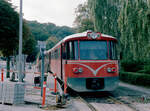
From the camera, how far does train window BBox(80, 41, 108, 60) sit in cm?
1106

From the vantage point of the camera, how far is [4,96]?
917cm

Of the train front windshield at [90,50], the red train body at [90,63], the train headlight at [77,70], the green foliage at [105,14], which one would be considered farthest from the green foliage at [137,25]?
the green foliage at [105,14]

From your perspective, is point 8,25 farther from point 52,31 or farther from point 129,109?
point 52,31

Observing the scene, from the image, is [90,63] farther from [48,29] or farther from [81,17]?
[48,29]

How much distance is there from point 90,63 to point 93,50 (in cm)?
73

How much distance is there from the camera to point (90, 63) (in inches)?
430

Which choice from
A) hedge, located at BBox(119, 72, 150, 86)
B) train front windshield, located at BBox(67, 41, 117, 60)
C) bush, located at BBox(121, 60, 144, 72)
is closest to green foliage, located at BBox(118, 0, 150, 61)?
hedge, located at BBox(119, 72, 150, 86)

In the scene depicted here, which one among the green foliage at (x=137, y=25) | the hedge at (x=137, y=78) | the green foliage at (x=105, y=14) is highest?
the green foliage at (x=105, y=14)

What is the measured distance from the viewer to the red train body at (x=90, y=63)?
35.5ft

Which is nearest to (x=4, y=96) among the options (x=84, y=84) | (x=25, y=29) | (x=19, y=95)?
(x=19, y=95)

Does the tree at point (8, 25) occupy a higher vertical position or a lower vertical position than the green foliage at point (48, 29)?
lower

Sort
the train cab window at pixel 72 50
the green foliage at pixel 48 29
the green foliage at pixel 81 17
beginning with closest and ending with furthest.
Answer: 1. the train cab window at pixel 72 50
2. the green foliage at pixel 81 17
3. the green foliage at pixel 48 29

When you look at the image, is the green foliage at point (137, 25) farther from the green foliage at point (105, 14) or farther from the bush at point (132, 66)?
the green foliage at point (105, 14)

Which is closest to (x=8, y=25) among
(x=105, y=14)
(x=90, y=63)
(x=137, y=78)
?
(x=90, y=63)
